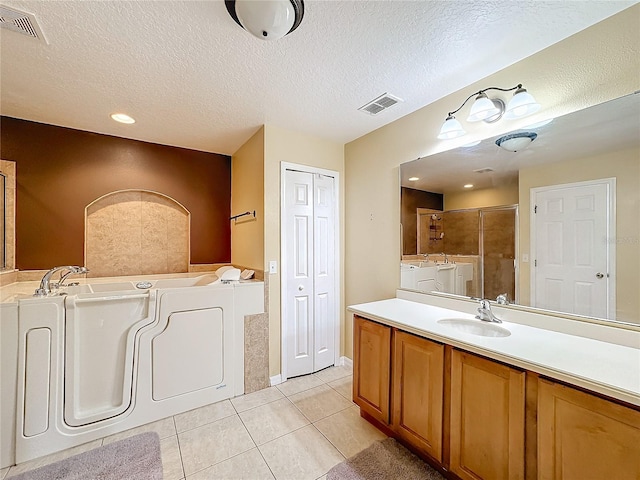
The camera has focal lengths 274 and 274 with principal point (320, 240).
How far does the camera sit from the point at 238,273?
2590 mm

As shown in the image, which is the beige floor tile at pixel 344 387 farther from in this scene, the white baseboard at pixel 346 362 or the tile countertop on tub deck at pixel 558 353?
the tile countertop on tub deck at pixel 558 353

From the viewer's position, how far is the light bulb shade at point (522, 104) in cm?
157

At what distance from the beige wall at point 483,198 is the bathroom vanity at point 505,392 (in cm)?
71

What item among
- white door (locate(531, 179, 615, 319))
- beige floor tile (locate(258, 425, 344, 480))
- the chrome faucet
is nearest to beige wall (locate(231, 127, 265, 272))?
beige floor tile (locate(258, 425, 344, 480))

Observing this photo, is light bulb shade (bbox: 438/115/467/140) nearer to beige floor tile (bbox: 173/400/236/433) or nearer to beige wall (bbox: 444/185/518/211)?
beige wall (bbox: 444/185/518/211)

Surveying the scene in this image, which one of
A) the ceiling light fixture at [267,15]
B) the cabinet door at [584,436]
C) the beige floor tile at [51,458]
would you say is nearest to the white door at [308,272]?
the ceiling light fixture at [267,15]

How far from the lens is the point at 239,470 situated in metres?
1.63

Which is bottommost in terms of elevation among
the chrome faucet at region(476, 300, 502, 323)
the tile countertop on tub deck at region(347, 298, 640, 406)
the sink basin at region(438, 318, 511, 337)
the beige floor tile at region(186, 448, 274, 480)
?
the beige floor tile at region(186, 448, 274, 480)

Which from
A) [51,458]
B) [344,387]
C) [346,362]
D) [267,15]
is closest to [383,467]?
[344,387]

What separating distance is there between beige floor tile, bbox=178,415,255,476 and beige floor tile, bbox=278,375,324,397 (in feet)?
1.78

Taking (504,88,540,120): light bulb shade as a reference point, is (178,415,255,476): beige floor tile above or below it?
below

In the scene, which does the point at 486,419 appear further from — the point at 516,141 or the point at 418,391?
the point at 516,141

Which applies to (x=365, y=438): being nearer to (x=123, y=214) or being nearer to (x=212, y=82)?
(x=212, y=82)

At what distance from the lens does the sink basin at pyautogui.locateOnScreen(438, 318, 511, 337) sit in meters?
1.68
